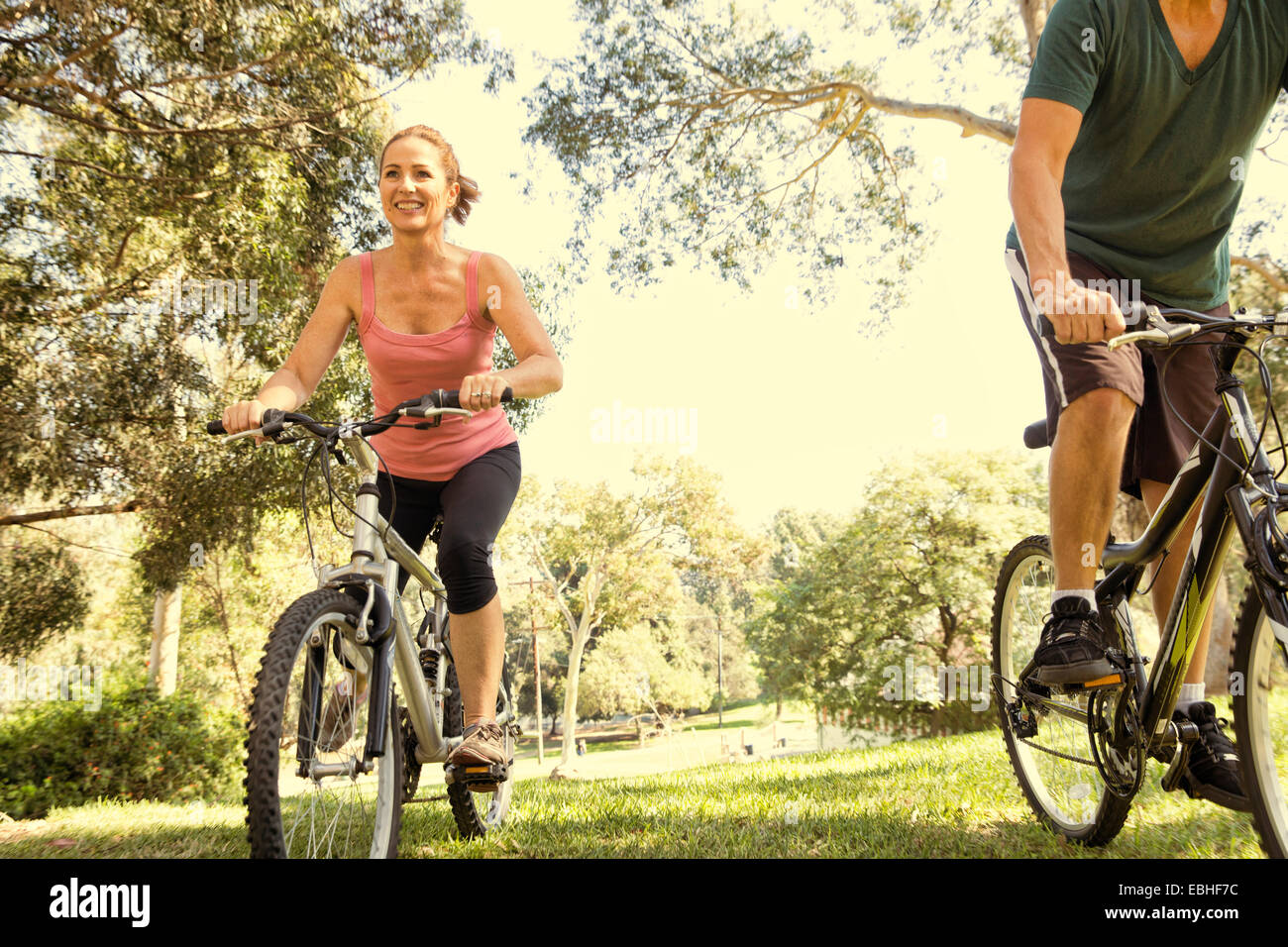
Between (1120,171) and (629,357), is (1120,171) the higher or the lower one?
the lower one

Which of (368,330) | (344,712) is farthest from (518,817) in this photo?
(368,330)

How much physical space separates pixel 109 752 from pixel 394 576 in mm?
8506

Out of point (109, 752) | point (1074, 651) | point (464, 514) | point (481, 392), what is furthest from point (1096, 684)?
point (109, 752)

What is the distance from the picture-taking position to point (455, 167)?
2611 millimetres

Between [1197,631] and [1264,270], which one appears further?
[1264,270]

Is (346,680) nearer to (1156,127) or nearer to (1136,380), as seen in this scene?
(1136,380)

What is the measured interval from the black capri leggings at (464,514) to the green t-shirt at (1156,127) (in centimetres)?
164

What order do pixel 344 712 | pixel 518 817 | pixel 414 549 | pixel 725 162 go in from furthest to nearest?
pixel 725 162
pixel 518 817
pixel 414 549
pixel 344 712

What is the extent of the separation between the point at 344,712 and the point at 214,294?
6391mm

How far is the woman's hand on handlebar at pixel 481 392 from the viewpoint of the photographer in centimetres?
193

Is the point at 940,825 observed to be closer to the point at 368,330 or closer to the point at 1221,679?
the point at 368,330

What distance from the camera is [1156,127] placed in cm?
202

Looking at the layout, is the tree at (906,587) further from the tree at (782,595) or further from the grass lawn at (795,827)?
the grass lawn at (795,827)

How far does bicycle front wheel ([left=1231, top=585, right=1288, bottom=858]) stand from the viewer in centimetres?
157
